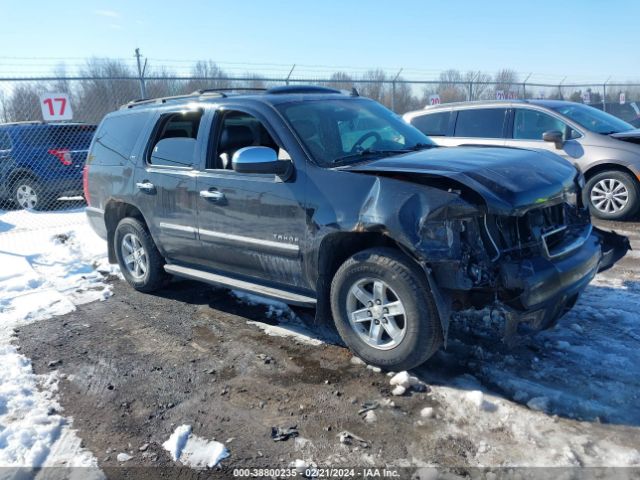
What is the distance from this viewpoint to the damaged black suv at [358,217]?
128 inches

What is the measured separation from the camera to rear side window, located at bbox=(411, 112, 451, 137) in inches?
347

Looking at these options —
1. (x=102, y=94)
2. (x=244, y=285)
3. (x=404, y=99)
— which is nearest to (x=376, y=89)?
(x=404, y=99)

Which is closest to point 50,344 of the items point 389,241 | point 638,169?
point 389,241

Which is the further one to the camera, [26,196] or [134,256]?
[26,196]

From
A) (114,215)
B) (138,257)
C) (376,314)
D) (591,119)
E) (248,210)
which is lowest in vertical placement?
(138,257)

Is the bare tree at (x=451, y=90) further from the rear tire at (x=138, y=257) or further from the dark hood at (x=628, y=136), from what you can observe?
the rear tire at (x=138, y=257)

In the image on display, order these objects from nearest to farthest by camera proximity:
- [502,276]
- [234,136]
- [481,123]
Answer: [502,276] < [234,136] < [481,123]

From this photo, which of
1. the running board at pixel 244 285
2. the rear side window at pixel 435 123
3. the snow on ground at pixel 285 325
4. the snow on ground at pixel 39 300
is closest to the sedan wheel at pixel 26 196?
the snow on ground at pixel 39 300

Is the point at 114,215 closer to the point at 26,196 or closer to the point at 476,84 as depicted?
the point at 26,196

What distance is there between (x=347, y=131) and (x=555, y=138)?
14.9ft

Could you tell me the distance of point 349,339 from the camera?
12.4 ft

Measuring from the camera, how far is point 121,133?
5.70m

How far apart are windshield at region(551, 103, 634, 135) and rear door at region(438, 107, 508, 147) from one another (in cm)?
81

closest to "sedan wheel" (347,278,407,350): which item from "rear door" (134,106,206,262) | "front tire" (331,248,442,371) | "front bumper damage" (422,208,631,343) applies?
"front tire" (331,248,442,371)
